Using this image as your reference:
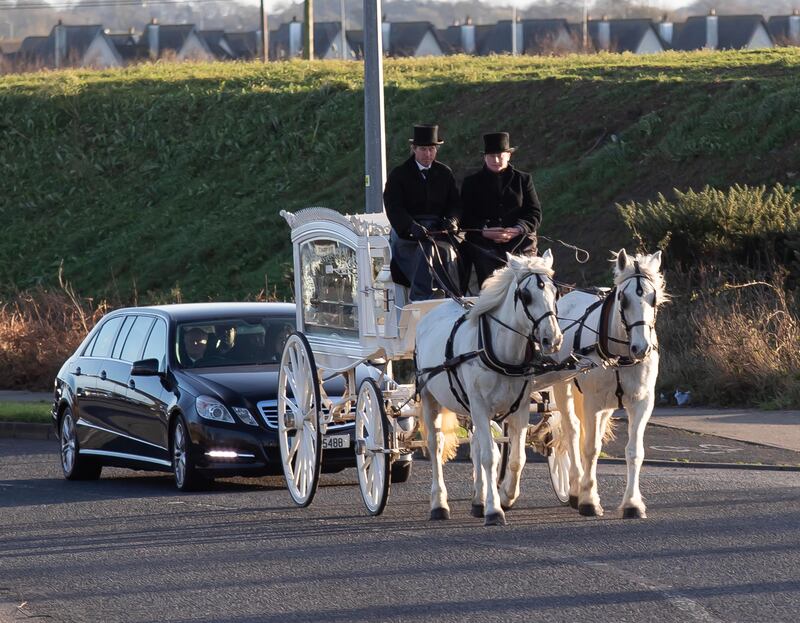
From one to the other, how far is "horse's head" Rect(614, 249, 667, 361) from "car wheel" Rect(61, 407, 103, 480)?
666cm

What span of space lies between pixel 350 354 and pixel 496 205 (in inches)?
69.2

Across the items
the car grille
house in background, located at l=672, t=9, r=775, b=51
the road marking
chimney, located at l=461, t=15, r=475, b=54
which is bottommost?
the road marking

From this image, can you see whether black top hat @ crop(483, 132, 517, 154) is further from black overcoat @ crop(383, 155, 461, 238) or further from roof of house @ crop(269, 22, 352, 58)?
roof of house @ crop(269, 22, 352, 58)

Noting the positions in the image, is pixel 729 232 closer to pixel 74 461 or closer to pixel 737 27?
pixel 74 461

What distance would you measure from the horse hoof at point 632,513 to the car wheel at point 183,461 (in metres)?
4.26

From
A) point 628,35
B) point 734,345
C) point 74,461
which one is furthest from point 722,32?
point 74,461

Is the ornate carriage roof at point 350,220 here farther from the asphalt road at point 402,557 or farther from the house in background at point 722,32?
the house in background at point 722,32

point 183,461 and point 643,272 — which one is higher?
point 643,272

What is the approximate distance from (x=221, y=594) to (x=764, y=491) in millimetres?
5482

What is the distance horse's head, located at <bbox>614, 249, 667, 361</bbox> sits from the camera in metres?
10.8

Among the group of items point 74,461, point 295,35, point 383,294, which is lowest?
point 74,461

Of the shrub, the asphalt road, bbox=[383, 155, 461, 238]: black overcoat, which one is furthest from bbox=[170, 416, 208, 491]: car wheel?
the shrub

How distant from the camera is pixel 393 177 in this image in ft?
41.0

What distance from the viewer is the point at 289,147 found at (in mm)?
44281
